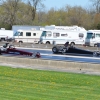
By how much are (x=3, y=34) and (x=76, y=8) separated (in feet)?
145

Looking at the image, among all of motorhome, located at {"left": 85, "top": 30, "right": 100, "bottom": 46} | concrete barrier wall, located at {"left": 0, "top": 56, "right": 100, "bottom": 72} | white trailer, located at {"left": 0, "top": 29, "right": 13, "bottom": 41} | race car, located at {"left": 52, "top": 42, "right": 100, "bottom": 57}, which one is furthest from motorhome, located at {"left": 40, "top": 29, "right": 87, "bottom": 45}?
concrete barrier wall, located at {"left": 0, "top": 56, "right": 100, "bottom": 72}

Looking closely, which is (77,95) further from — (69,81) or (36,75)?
(36,75)

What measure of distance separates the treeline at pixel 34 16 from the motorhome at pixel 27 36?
822 inches

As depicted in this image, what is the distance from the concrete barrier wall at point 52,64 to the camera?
2064cm

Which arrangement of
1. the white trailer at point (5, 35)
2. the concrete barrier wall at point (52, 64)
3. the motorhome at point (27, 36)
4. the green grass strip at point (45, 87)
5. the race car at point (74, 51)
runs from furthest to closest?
the white trailer at point (5, 35) → the motorhome at point (27, 36) → the race car at point (74, 51) → the concrete barrier wall at point (52, 64) → the green grass strip at point (45, 87)

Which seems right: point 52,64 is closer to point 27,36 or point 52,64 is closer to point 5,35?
point 27,36

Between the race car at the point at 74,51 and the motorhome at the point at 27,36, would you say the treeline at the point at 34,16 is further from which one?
the race car at the point at 74,51

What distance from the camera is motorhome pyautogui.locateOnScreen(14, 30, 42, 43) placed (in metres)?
55.2

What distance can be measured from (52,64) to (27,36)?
34378 mm

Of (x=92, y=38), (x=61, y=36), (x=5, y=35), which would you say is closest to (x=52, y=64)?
(x=92, y=38)

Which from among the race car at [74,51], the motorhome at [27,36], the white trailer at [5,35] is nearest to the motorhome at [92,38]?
the motorhome at [27,36]

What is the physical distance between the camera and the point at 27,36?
56.0 metres

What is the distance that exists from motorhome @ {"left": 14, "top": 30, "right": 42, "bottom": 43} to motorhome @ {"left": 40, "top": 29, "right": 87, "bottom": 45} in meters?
4.28

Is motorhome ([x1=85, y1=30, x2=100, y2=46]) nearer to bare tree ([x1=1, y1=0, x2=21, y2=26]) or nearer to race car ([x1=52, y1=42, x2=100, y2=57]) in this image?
race car ([x1=52, y1=42, x2=100, y2=57])
